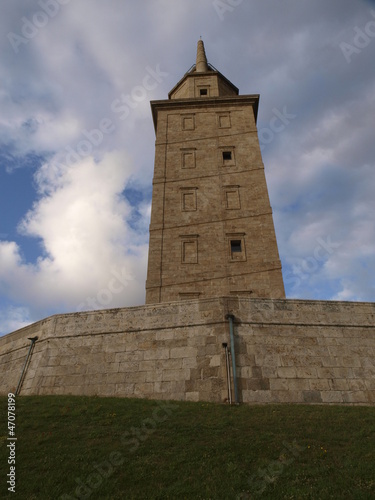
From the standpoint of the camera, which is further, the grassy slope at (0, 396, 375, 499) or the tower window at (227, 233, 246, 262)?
the tower window at (227, 233, 246, 262)

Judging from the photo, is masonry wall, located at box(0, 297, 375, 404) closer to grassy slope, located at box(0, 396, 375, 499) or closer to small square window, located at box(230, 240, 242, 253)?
grassy slope, located at box(0, 396, 375, 499)

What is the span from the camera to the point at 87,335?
14.4 m

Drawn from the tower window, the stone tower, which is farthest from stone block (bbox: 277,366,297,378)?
the tower window

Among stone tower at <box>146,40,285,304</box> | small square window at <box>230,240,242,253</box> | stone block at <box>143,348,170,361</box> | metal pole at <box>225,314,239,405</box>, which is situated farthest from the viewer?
small square window at <box>230,240,242,253</box>

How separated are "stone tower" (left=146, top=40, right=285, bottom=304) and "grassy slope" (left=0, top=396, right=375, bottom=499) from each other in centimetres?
1095

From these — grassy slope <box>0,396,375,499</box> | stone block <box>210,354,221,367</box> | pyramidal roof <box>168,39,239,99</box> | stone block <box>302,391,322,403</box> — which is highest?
pyramidal roof <box>168,39,239,99</box>

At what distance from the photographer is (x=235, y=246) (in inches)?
920

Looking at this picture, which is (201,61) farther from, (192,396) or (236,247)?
(192,396)

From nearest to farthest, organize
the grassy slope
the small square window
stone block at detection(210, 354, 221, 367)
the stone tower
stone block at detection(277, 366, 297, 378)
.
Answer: the grassy slope
stone block at detection(277, 366, 297, 378)
stone block at detection(210, 354, 221, 367)
the stone tower
the small square window

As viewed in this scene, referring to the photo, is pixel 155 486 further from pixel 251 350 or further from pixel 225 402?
pixel 251 350

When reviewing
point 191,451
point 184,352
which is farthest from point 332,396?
point 191,451

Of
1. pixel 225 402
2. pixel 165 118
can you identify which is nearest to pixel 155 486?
pixel 225 402

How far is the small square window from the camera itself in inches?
908

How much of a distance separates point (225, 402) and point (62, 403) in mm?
5165
